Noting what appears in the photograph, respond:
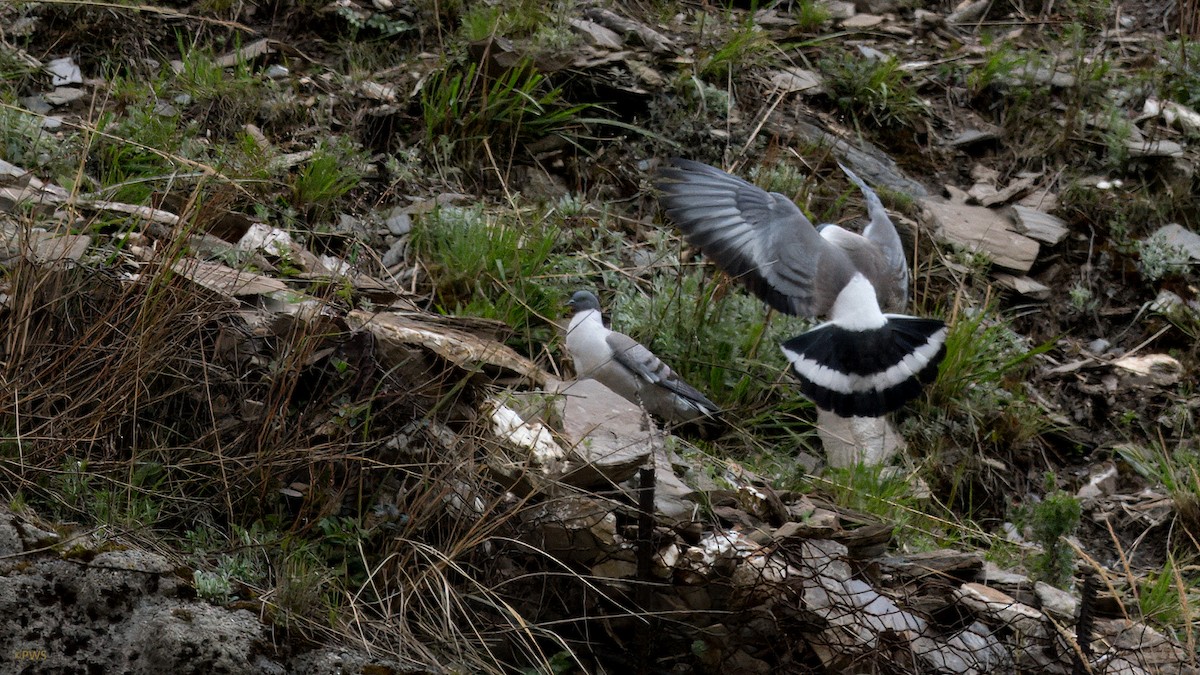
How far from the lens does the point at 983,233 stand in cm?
648

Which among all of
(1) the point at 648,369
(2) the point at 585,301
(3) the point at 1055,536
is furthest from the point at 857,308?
(3) the point at 1055,536

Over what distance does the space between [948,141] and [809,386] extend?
10.3 feet

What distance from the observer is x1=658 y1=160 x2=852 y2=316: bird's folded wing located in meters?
4.96

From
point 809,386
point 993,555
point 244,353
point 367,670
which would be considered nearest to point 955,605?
point 993,555

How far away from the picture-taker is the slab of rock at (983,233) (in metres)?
6.38

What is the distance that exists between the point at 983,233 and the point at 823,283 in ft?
6.44


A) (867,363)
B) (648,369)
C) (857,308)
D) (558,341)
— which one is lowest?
(558,341)

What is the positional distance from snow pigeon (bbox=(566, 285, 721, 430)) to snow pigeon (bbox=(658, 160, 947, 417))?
0.45 m

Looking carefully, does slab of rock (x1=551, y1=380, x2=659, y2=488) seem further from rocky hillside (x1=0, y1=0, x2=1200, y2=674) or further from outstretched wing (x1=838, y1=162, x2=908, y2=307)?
outstretched wing (x1=838, y1=162, x2=908, y2=307)

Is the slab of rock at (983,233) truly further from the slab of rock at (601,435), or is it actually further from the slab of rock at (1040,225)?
the slab of rock at (601,435)

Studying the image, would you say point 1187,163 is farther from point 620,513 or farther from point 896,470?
point 620,513

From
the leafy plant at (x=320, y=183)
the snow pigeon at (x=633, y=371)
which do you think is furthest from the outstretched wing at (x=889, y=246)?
the leafy plant at (x=320, y=183)

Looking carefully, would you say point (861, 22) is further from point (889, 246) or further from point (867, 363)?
point (867, 363)

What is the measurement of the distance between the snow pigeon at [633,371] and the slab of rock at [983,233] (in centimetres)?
234
